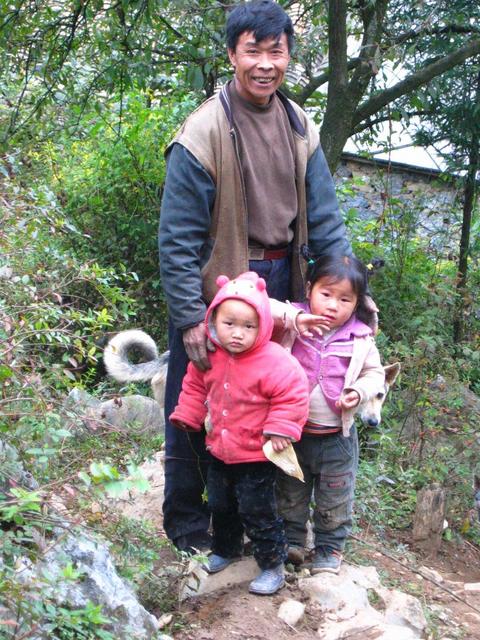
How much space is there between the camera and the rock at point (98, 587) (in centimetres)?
293

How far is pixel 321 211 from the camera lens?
4.07 meters

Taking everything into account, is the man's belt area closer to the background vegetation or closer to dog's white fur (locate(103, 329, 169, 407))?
the background vegetation

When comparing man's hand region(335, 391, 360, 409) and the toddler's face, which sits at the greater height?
the toddler's face

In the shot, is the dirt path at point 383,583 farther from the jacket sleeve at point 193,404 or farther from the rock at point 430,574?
the jacket sleeve at point 193,404

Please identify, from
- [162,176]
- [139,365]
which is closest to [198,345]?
[139,365]

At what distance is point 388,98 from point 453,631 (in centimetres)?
356

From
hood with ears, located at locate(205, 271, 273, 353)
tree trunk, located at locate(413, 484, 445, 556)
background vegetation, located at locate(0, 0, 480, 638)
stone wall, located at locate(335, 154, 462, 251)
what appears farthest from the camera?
stone wall, located at locate(335, 154, 462, 251)

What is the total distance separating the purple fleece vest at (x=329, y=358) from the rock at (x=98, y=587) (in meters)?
1.11

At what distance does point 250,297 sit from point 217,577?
1.23 m

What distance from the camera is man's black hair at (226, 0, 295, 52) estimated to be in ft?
12.0

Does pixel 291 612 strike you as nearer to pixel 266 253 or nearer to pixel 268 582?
pixel 268 582

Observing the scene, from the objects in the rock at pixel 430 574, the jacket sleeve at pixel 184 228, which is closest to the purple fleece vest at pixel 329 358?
the jacket sleeve at pixel 184 228

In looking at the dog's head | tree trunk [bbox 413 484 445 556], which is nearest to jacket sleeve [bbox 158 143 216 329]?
the dog's head

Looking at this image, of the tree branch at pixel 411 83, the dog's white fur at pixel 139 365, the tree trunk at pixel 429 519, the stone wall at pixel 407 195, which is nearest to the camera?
the tree trunk at pixel 429 519
